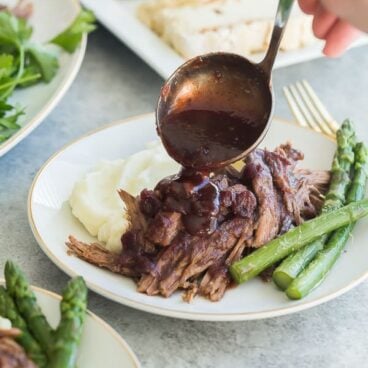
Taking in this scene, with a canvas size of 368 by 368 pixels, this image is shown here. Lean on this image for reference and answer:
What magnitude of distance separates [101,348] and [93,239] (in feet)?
2.53

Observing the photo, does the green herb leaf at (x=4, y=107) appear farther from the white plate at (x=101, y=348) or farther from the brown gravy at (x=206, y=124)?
the white plate at (x=101, y=348)

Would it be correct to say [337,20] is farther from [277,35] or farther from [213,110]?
[213,110]

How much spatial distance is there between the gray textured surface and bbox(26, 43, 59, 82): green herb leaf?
0.24 meters

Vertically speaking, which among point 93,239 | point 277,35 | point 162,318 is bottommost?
point 162,318

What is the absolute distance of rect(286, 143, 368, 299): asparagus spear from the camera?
112 inches

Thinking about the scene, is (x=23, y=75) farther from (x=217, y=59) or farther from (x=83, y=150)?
(x=217, y=59)

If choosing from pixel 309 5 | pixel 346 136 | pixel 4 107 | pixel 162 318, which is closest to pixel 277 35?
pixel 309 5

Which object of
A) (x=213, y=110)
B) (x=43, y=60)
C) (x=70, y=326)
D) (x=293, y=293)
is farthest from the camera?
(x=43, y=60)

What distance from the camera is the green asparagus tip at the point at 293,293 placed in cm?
284

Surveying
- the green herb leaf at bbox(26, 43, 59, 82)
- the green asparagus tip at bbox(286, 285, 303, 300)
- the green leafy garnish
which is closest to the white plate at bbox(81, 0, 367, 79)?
the green leafy garnish

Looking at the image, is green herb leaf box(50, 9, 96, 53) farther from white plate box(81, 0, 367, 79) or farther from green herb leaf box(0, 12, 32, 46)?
white plate box(81, 0, 367, 79)

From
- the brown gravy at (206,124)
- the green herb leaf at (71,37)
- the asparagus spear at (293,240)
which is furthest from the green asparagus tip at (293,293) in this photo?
the green herb leaf at (71,37)

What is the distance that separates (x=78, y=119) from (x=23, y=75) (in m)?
0.39

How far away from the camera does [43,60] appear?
167 inches
